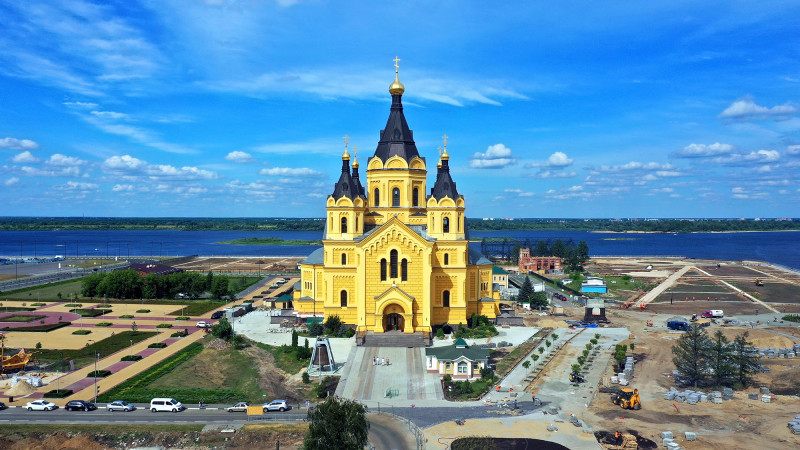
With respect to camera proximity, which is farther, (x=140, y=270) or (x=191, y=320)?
(x=140, y=270)

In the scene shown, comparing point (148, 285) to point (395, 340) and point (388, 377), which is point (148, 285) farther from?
point (388, 377)

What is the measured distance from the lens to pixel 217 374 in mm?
34344

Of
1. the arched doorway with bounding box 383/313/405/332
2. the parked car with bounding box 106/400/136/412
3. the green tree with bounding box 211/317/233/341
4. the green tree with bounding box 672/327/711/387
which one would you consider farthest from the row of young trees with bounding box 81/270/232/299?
the green tree with bounding box 672/327/711/387

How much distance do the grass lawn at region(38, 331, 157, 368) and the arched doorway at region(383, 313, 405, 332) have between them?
1989 centimetres

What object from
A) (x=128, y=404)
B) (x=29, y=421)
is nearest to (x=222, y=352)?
(x=128, y=404)

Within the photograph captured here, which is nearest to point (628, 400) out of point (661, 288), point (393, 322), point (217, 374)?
point (393, 322)

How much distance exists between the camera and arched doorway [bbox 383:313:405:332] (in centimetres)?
4300

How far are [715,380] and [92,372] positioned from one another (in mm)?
38573

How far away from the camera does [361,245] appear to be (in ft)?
139

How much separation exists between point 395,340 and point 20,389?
76.8 feet

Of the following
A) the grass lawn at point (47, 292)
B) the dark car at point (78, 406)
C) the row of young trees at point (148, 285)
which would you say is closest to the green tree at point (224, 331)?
the dark car at point (78, 406)

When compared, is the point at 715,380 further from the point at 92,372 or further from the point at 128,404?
the point at 92,372

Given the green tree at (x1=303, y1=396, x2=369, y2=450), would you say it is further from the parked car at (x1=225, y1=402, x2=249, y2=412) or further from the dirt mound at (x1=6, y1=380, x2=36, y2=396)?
the dirt mound at (x1=6, y1=380, x2=36, y2=396)

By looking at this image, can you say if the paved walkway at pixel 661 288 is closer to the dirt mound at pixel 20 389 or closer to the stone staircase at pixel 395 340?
the stone staircase at pixel 395 340
